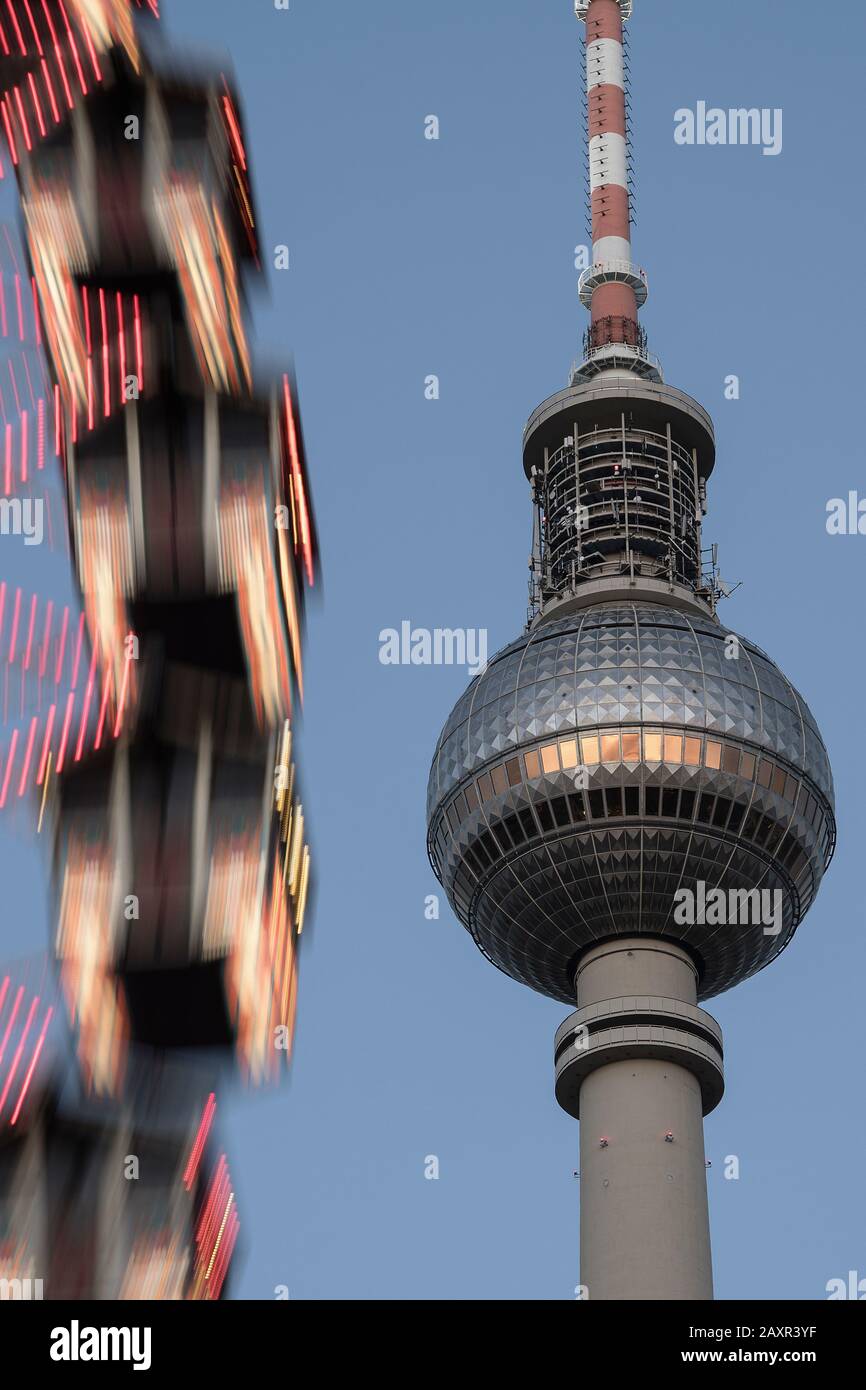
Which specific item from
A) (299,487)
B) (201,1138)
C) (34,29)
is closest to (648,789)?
(299,487)

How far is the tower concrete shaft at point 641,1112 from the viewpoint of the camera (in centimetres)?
8206

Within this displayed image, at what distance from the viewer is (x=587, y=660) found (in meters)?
93.4

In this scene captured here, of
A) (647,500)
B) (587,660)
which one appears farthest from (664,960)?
(647,500)

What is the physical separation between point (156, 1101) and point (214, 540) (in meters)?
9.12

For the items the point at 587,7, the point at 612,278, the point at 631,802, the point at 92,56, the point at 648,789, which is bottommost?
the point at 92,56

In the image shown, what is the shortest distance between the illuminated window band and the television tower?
0.29 feet

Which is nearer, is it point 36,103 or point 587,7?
point 36,103

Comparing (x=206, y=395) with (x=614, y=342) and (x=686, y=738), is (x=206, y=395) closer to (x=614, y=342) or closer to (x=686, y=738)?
(x=686, y=738)

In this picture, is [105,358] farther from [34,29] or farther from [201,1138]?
[201,1138]

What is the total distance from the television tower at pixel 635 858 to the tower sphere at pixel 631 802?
90 millimetres

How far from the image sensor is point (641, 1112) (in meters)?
85.4

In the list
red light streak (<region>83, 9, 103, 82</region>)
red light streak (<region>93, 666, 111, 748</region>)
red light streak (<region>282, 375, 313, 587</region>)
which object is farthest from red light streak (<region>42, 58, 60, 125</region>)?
red light streak (<region>93, 666, 111, 748</region>)

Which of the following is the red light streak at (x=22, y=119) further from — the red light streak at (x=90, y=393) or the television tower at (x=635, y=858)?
the television tower at (x=635, y=858)

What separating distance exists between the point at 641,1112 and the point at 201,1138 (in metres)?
51.4
